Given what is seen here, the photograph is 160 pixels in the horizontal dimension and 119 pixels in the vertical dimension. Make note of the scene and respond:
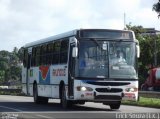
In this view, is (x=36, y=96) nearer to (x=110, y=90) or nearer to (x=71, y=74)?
(x=71, y=74)

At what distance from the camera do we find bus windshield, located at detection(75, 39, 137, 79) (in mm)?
23172

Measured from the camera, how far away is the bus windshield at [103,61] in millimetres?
23172

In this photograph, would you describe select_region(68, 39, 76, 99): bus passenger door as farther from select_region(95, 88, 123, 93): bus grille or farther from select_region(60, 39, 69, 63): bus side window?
select_region(95, 88, 123, 93): bus grille

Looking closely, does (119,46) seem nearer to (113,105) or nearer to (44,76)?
(113,105)

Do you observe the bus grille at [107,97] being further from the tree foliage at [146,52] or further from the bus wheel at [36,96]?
the tree foliage at [146,52]

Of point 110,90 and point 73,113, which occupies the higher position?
point 110,90

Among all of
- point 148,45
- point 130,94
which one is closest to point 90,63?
point 130,94

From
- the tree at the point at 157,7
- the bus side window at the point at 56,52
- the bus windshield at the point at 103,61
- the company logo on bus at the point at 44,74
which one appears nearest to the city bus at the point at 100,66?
the bus windshield at the point at 103,61

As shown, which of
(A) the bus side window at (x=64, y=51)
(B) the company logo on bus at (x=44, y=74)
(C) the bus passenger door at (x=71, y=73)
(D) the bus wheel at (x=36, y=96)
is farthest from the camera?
(D) the bus wheel at (x=36, y=96)

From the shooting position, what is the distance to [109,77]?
23.2 meters

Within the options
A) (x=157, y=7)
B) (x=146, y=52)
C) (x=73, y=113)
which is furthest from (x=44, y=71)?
(x=146, y=52)

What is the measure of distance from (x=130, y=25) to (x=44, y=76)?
78208 millimetres

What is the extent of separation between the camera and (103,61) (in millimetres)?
23281

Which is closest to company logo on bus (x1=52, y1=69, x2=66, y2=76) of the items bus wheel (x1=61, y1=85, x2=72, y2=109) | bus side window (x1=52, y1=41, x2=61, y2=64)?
bus side window (x1=52, y1=41, x2=61, y2=64)
